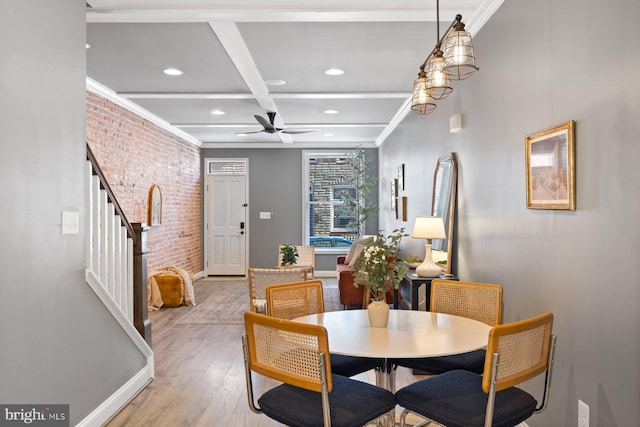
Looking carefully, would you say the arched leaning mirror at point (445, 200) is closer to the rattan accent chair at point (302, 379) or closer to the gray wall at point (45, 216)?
the rattan accent chair at point (302, 379)

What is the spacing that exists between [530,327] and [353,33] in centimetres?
269

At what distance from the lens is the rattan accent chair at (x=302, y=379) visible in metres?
1.71

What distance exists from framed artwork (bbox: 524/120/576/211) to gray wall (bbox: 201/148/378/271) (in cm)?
682

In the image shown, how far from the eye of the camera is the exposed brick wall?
535cm

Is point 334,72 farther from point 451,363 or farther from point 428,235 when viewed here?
point 451,363

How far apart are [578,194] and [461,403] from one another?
1074 mm

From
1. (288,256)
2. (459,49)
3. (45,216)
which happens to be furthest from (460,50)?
(288,256)

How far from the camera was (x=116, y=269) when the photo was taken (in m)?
3.33

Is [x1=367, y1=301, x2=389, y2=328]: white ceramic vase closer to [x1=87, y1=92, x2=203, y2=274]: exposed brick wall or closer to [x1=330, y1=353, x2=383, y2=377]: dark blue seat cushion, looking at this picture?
[x1=330, y1=353, x2=383, y2=377]: dark blue seat cushion

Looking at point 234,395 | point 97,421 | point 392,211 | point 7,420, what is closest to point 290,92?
point 392,211

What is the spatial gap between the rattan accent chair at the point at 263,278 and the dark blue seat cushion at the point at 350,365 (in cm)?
151

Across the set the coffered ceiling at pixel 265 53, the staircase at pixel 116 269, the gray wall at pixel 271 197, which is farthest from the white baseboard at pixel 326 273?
the staircase at pixel 116 269

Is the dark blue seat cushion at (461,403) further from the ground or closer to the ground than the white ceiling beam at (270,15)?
closer to the ground

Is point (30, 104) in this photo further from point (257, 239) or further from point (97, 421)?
point (257, 239)
